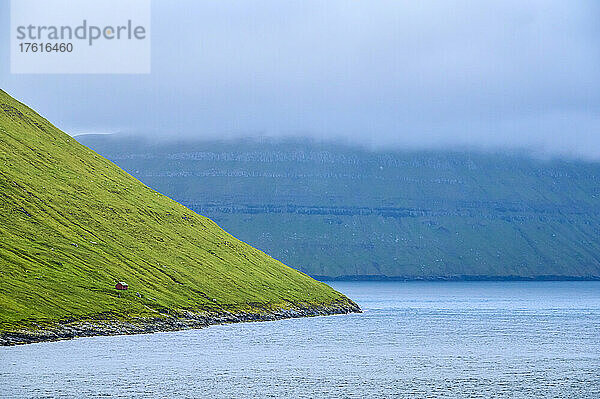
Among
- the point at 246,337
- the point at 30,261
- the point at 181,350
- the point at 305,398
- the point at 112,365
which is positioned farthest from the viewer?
the point at 30,261

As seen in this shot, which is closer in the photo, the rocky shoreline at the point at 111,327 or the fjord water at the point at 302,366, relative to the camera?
the fjord water at the point at 302,366

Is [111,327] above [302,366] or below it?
above

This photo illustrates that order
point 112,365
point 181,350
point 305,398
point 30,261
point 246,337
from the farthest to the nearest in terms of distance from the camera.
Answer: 1. point 30,261
2. point 246,337
3. point 181,350
4. point 112,365
5. point 305,398

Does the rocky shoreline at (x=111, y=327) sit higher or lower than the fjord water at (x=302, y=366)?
higher

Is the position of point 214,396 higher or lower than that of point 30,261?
lower

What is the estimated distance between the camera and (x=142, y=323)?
171750mm

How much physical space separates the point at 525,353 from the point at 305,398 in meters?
62.4

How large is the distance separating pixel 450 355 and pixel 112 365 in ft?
175

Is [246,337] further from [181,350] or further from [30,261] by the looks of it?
[30,261]

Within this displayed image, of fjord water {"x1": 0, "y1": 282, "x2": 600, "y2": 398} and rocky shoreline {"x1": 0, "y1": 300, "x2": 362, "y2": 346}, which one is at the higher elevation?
rocky shoreline {"x1": 0, "y1": 300, "x2": 362, "y2": 346}

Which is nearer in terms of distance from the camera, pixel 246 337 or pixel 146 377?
pixel 146 377

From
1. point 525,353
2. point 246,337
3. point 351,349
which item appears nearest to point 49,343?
point 246,337

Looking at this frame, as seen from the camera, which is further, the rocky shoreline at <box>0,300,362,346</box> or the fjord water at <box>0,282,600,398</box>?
the rocky shoreline at <box>0,300,362,346</box>

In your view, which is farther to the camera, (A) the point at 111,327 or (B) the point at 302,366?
(A) the point at 111,327
